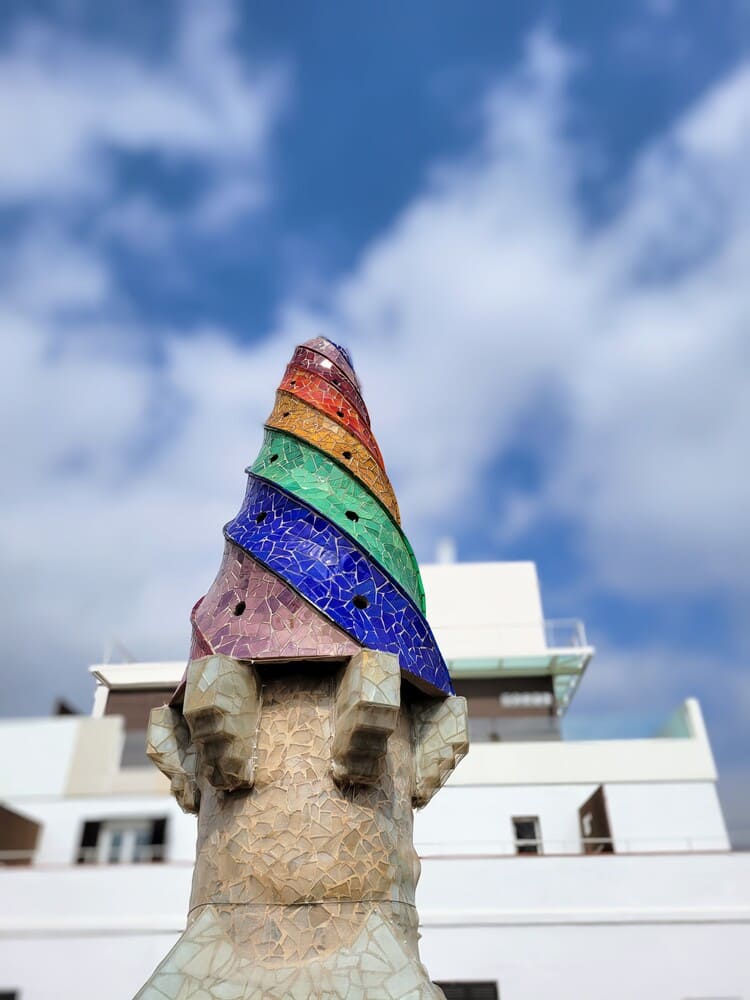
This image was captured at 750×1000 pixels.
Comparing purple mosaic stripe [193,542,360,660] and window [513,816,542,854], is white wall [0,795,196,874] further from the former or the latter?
purple mosaic stripe [193,542,360,660]

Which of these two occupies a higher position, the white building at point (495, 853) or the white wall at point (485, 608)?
the white wall at point (485, 608)

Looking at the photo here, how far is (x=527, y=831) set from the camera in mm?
14000

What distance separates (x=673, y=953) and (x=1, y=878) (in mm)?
9867

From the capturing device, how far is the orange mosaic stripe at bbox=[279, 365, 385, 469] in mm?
6965

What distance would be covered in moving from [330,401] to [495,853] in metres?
9.12

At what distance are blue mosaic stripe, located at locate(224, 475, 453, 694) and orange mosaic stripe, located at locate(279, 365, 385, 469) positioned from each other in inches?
39.5

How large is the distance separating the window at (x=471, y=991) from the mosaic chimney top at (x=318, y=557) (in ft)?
24.3

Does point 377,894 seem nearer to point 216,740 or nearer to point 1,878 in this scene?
point 216,740

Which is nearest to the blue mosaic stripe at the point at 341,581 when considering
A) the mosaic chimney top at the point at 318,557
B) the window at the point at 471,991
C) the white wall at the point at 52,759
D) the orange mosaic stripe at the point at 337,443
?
the mosaic chimney top at the point at 318,557

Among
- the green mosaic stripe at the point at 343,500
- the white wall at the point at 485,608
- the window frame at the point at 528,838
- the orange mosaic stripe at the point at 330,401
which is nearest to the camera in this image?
the green mosaic stripe at the point at 343,500

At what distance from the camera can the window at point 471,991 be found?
1119 centimetres

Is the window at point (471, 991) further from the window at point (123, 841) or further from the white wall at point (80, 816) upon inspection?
the window at point (123, 841)

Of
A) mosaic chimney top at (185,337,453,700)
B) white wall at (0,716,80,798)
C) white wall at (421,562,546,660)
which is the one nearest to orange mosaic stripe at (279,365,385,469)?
mosaic chimney top at (185,337,453,700)

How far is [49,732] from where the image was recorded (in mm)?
15633
